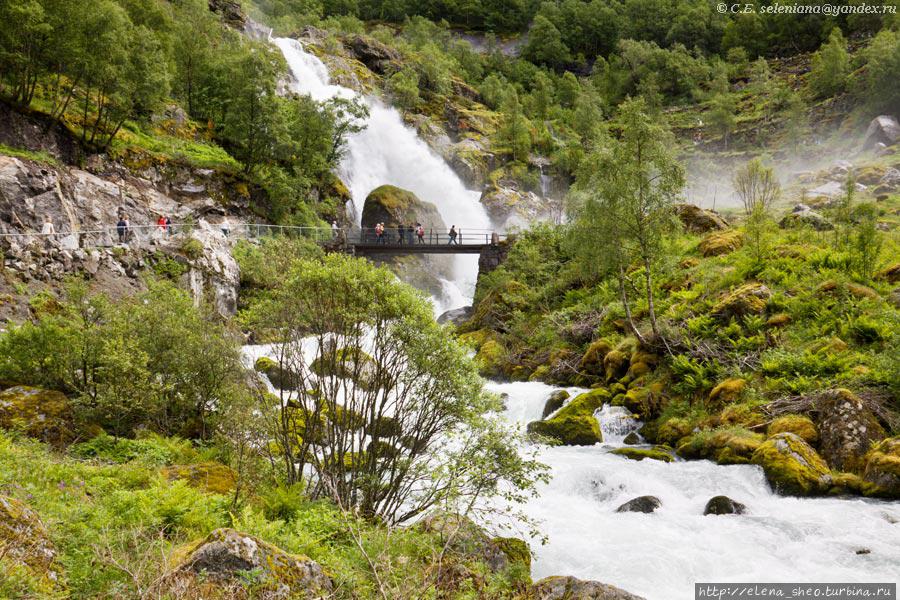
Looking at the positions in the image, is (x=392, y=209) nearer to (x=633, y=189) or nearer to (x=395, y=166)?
(x=395, y=166)

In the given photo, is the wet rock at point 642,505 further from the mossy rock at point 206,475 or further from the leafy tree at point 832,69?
the leafy tree at point 832,69

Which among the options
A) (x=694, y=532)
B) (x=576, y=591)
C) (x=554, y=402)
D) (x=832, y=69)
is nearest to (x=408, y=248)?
(x=554, y=402)

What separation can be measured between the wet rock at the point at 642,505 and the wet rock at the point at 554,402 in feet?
23.2

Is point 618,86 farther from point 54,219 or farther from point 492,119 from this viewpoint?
point 54,219

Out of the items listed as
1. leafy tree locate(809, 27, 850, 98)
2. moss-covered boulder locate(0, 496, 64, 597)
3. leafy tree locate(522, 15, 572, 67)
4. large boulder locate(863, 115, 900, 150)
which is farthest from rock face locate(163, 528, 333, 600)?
leafy tree locate(522, 15, 572, 67)

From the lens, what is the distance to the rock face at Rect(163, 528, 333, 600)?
209 inches

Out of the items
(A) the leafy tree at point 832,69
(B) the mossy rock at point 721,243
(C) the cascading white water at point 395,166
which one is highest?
(A) the leafy tree at point 832,69

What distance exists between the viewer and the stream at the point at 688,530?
33.5 ft

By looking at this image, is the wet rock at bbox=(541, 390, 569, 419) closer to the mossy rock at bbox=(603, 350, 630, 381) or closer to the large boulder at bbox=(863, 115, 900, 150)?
the mossy rock at bbox=(603, 350, 630, 381)

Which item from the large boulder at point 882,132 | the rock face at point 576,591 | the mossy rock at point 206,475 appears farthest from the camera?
the large boulder at point 882,132

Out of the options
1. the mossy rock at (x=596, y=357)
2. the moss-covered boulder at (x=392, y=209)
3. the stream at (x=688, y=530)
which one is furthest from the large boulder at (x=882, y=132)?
the stream at (x=688, y=530)

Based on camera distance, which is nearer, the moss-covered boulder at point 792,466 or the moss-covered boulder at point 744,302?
the moss-covered boulder at point 792,466

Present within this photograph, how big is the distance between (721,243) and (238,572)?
27732 millimetres

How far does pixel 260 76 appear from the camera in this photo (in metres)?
33.0
